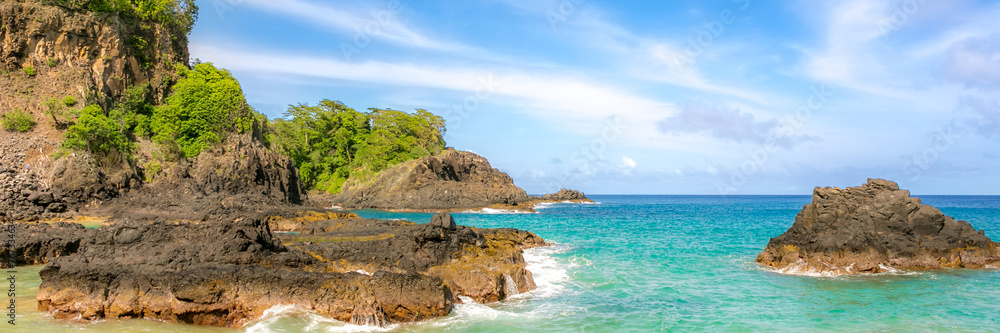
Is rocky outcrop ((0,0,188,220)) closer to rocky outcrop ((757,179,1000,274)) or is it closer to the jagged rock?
the jagged rock

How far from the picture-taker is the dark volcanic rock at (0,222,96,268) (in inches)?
606

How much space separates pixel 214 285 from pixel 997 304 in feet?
54.5

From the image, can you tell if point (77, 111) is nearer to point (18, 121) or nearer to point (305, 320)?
point (18, 121)

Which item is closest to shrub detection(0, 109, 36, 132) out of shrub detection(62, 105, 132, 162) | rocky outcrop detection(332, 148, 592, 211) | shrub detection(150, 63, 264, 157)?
shrub detection(62, 105, 132, 162)

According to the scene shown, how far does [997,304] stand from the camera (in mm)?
12523

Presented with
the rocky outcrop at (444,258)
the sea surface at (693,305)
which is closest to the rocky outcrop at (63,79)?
the sea surface at (693,305)

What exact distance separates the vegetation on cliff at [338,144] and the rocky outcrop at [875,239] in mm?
54518

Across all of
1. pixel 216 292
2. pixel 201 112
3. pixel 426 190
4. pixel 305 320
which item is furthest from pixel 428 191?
pixel 305 320

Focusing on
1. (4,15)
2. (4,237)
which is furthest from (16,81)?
(4,237)

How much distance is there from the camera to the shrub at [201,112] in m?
38.1

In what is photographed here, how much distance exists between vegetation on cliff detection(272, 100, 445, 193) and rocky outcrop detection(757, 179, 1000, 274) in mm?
54518

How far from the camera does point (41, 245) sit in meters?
15.9

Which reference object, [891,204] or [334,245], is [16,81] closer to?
[334,245]

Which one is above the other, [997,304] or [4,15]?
[4,15]
